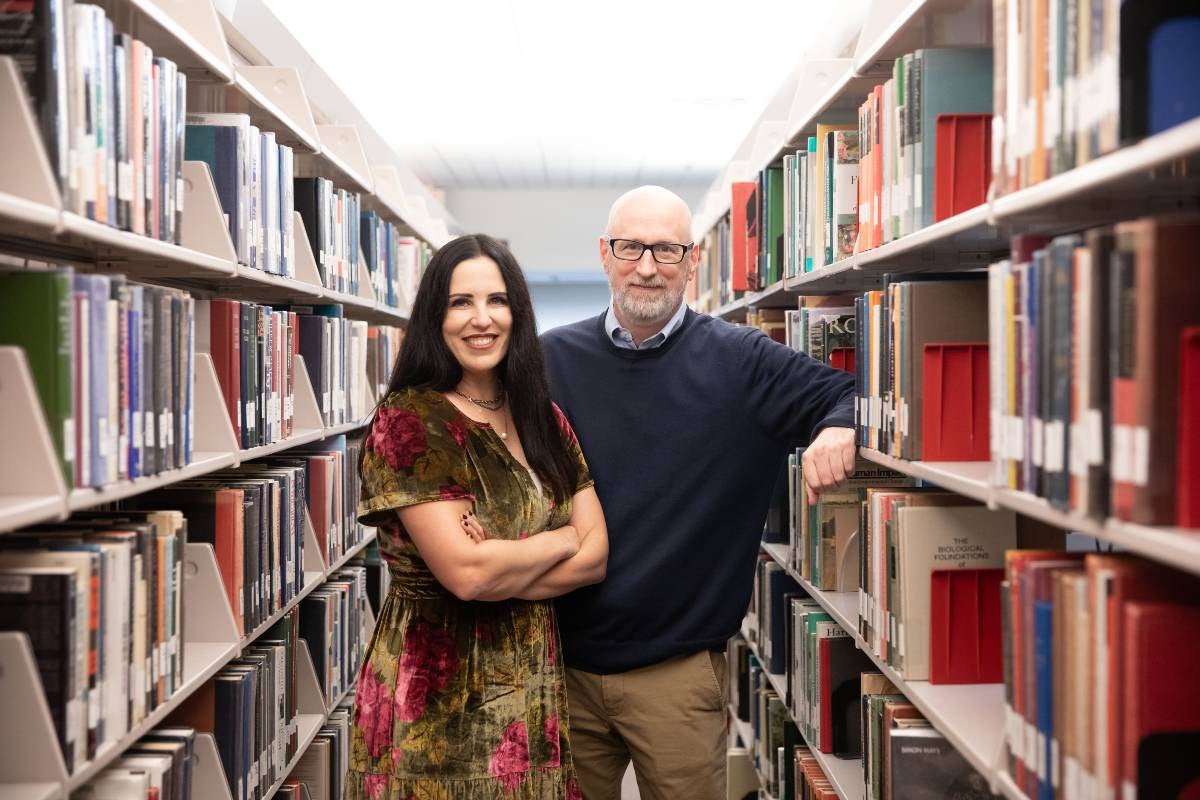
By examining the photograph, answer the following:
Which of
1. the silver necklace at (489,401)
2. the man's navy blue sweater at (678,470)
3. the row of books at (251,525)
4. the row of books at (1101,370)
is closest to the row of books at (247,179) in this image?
the row of books at (251,525)

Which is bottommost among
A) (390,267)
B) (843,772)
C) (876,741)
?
(843,772)

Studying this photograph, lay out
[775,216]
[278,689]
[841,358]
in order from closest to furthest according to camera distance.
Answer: [841,358]
[278,689]
[775,216]

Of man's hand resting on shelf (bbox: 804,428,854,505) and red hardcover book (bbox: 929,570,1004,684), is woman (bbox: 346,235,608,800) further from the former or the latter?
red hardcover book (bbox: 929,570,1004,684)

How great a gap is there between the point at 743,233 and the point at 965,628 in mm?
1997

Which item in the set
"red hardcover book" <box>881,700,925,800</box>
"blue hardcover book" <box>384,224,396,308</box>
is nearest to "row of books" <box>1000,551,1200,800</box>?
"red hardcover book" <box>881,700,925,800</box>

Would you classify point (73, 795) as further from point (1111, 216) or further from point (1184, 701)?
point (1111, 216)

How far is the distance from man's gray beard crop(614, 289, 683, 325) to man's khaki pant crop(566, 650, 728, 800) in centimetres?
75

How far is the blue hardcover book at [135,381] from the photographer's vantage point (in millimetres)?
1539

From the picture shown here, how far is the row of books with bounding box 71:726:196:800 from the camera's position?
157 centimetres

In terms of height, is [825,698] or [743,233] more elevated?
[743,233]

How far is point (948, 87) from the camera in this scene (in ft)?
5.31

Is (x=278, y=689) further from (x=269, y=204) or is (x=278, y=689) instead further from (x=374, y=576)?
(x=374, y=576)

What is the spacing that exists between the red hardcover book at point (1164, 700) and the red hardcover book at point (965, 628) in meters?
0.64

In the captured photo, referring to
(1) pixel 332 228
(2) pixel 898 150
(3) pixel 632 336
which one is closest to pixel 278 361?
(1) pixel 332 228
